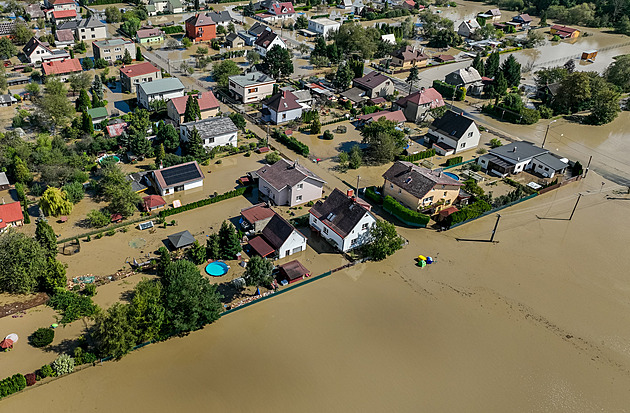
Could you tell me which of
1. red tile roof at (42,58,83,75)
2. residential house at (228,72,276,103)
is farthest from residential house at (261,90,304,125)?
red tile roof at (42,58,83,75)

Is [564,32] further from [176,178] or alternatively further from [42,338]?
[42,338]

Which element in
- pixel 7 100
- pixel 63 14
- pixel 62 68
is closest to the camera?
pixel 7 100

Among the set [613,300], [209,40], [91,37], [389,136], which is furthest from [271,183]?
[91,37]

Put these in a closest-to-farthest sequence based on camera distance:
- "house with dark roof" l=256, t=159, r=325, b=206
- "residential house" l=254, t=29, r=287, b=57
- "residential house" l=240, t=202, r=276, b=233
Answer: "residential house" l=240, t=202, r=276, b=233 → "house with dark roof" l=256, t=159, r=325, b=206 → "residential house" l=254, t=29, r=287, b=57

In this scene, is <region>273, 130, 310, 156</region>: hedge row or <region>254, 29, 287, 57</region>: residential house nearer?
<region>273, 130, 310, 156</region>: hedge row

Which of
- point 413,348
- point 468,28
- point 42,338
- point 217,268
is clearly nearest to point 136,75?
point 217,268

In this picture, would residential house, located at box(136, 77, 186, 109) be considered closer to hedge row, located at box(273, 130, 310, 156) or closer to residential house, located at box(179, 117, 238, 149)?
residential house, located at box(179, 117, 238, 149)
